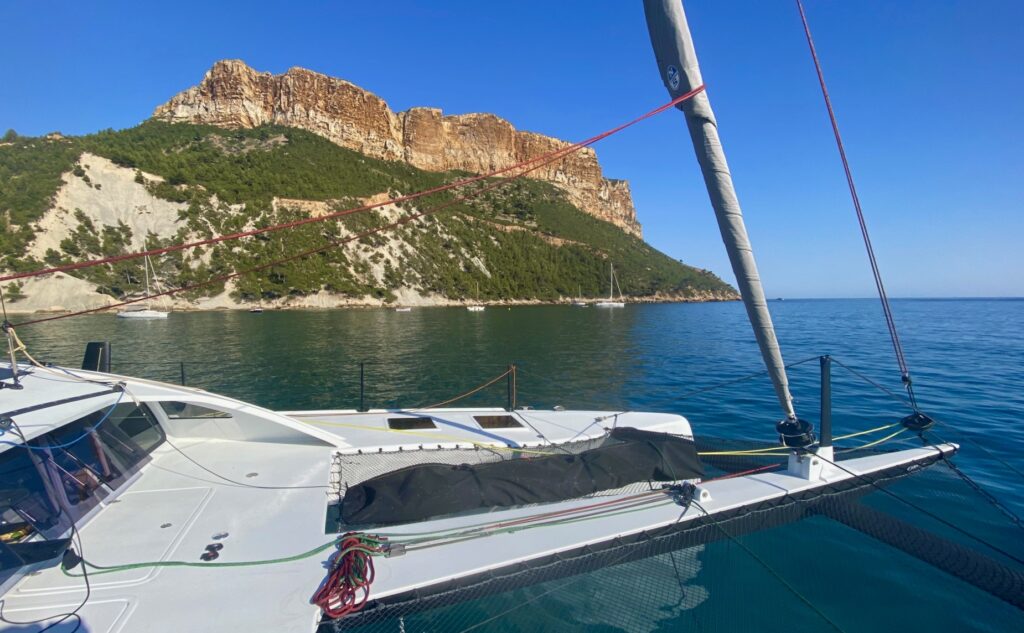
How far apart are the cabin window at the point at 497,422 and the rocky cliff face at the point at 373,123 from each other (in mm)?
127683

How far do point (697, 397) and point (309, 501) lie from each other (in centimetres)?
1346

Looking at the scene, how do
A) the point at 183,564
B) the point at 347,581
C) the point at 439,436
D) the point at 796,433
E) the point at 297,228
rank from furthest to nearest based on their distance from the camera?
the point at 297,228 < the point at 439,436 < the point at 796,433 < the point at 183,564 < the point at 347,581

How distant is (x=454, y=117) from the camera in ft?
497

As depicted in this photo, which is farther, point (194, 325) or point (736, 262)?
point (194, 325)

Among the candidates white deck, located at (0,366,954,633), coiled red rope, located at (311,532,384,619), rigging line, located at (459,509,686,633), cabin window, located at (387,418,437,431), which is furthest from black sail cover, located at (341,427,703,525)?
cabin window, located at (387,418,437,431)

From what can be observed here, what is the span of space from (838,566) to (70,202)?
93722mm

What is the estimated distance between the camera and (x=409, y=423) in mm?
7453

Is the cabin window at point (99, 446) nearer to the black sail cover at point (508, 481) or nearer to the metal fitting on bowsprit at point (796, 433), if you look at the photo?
the black sail cover at point (508, 481)

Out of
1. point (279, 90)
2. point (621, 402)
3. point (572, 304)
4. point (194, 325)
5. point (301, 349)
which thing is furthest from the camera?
point (279, 90)

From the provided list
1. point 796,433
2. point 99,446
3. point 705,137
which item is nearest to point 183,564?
point 99,446

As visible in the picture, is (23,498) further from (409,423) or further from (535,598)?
(409,423)

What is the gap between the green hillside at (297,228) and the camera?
65375mm

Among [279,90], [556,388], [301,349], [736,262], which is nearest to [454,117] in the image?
[279,90]

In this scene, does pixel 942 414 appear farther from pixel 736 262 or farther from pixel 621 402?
pixel 736 262
